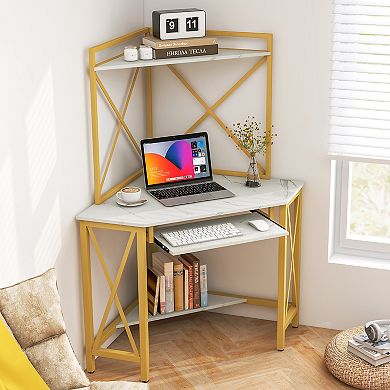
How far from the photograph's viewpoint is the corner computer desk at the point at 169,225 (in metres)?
3.60

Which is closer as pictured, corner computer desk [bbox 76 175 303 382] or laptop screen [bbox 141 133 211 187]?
corner computer desk [bbox 76 175 303 382]

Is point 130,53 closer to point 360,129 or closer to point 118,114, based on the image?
point 118,114

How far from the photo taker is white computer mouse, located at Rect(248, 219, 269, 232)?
12.2 ft

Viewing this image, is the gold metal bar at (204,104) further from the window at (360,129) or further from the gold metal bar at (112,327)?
the gold metal bar at (112,327)

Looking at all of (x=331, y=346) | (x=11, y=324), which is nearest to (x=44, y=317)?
(x=11, y=324)

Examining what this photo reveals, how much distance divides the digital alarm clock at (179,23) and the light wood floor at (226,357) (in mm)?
1461

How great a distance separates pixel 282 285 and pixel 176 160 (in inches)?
30.6

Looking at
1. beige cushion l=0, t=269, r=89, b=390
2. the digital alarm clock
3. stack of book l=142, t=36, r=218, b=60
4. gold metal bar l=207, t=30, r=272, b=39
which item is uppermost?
the digital alarm clock

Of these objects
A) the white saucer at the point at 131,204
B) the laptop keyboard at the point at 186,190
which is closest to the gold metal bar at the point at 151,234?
the white saucer at the point at 131,204

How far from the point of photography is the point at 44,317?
9.16ft

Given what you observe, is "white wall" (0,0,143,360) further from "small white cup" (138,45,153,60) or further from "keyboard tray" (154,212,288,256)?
"keyboard tray" (154,212,288,256)

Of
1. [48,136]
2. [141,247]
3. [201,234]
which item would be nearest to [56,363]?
[141,247]

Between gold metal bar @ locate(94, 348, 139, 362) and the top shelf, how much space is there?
1265mm

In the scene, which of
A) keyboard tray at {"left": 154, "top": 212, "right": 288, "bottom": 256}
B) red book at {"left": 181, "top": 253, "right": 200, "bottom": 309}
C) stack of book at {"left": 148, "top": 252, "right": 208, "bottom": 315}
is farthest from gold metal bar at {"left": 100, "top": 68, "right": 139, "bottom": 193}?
red book at {"left": 181, "top": 253, "right": 200, "bottom": 309}
